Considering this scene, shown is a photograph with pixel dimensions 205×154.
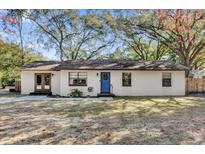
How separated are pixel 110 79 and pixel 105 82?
402mm

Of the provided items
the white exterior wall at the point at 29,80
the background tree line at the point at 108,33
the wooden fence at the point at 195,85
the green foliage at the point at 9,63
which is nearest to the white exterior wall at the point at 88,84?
the white exterior wall at the point at 29,80

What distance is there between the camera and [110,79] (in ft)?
66.1

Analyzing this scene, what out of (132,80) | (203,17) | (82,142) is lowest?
(82,142)

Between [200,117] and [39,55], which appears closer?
[200,117]

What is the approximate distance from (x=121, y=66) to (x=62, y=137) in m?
13.8

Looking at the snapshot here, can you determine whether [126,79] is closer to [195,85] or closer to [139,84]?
[139,84]

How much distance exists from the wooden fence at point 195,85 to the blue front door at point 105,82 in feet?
21.0

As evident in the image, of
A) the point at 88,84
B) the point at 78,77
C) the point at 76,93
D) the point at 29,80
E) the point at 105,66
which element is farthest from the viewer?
the point at 29,80

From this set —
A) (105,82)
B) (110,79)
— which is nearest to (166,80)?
(110,79)

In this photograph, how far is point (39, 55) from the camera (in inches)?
1307

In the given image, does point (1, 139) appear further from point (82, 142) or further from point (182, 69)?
point (182, 69)

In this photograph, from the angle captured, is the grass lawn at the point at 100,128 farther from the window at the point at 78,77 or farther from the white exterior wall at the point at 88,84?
the window at the point at 78,77

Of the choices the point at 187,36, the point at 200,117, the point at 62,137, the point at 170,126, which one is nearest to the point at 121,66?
the point at 187,36

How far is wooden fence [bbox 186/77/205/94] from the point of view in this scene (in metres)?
22.3
